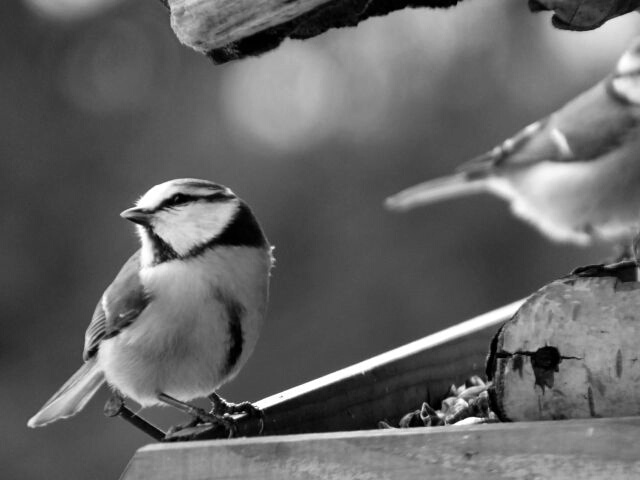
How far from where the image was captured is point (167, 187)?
1876mm

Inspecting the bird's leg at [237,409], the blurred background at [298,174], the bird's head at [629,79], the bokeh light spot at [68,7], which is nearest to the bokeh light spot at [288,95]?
the blurred background at [298,174]

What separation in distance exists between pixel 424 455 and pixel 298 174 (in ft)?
12.7

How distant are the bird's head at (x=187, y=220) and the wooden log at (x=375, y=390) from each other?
0.29m

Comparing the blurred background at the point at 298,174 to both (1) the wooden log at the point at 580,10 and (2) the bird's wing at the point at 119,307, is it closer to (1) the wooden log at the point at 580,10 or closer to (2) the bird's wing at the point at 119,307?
(2) the bird's wing at the point at 119,307

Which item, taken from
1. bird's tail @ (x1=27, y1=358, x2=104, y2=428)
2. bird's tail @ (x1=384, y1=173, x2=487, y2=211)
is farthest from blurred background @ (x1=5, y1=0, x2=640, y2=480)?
bird's tail @ (x1=27, y1=358, x2=104, y2=428)

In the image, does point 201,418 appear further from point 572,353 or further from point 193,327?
point 572,353

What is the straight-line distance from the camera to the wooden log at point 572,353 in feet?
3.92

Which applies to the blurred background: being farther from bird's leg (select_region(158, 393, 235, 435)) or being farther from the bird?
bird's leg (select_region(158, 393, 235, 435))

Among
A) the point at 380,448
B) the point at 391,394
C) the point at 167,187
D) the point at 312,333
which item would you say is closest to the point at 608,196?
the point at 391,394

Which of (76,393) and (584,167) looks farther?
(584,167)

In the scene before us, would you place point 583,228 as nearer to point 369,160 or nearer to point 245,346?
point 245,346

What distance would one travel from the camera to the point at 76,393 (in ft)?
6.77

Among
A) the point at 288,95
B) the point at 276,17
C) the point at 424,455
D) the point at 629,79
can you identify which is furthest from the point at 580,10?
the point at 288,95

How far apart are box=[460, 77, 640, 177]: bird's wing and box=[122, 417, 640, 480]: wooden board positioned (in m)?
1.49
